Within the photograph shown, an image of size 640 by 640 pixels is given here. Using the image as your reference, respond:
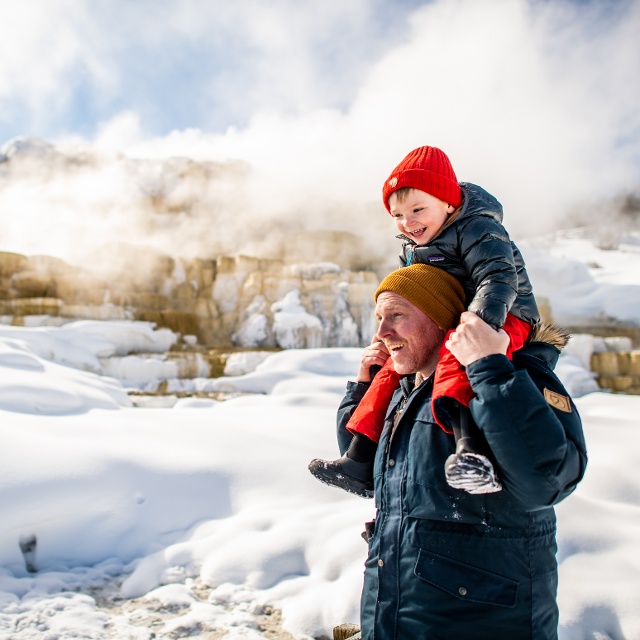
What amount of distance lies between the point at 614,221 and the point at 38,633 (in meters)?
42.0

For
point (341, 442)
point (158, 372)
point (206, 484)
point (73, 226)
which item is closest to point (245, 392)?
point (158, 372)

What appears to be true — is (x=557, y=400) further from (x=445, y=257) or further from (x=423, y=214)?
(x=423, y=214)

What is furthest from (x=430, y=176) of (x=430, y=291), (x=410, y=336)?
(x=410, y=336)

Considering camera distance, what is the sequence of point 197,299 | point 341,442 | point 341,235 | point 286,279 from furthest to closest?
point 341,235
point 197,299
point 286,279
point 341,442

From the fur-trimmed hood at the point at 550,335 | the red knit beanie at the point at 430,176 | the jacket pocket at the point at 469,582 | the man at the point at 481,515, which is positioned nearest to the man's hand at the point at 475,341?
the man at the point at 481,515

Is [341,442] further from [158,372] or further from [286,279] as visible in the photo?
[286,279]

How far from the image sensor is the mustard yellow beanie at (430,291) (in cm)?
117

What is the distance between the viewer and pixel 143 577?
7.27ft

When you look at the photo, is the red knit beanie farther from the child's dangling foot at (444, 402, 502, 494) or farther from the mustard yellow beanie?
the child's dangling foot at (444, 402, 502, 494)

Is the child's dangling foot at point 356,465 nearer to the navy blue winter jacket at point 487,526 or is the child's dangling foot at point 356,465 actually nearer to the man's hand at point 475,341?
the navy blue winter jacket at point 487,526

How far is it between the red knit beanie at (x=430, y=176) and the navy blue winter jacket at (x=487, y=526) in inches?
21.4

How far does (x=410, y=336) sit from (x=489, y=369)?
0.27 m

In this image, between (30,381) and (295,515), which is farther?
(30,381)

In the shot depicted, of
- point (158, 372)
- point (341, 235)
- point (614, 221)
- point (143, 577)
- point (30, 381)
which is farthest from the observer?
point (614, 221)
